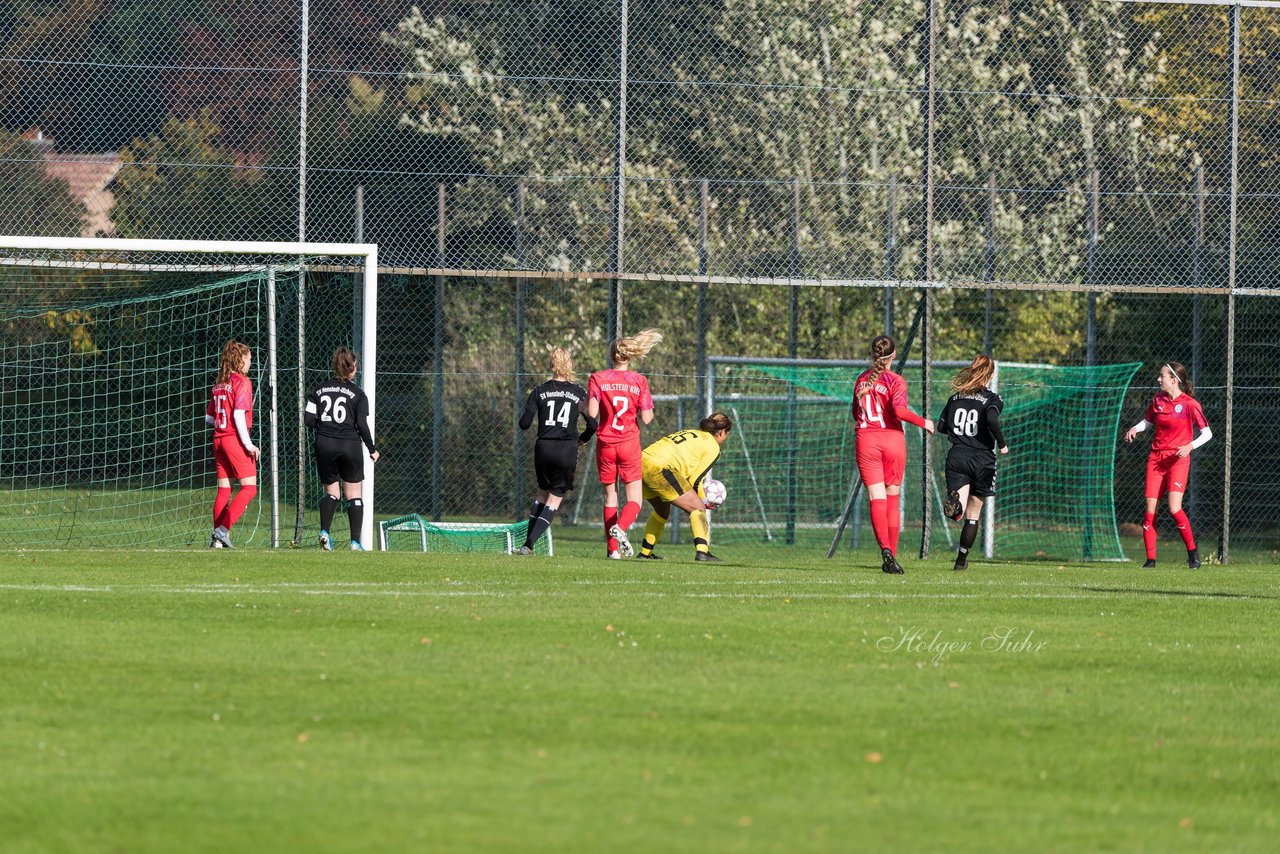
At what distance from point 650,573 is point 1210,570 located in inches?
234

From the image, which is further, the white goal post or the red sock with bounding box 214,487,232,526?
the red sock with bounding box 214,487,232,526

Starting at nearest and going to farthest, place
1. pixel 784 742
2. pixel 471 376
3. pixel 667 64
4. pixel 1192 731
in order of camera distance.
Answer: pixel 784 742 < pixel 1192 731 < pixel 667 64 < pixel 471 376

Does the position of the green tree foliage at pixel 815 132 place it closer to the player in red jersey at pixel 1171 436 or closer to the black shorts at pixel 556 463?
the player in red jersey at pixel 1171 436

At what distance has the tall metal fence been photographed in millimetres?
17719

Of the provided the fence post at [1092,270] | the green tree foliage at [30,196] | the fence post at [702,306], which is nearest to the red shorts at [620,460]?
the fence post at [702,306]

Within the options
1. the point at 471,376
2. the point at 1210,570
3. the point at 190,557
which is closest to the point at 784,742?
the point at 190,557

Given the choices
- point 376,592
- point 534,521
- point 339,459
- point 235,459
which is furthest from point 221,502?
point 376,592

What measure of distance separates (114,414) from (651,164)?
265 inches

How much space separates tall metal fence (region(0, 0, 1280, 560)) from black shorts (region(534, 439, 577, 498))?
1.78m

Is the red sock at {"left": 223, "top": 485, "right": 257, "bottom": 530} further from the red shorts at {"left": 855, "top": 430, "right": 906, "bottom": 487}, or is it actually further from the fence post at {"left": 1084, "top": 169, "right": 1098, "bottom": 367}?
the fence post at {"left": 1084, "top": 169, "right": 1098, "bottom": 367}

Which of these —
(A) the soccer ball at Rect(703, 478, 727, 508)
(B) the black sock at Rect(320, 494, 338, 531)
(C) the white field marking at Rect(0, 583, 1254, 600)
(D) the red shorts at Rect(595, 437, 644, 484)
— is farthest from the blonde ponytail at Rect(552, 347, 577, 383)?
(C) the white field marking at Rect(0, 583, 1254, 600)

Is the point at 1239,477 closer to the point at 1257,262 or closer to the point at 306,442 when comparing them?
the point at 1257,262

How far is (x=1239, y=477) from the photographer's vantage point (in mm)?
23531

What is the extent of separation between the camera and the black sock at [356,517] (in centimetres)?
1594
